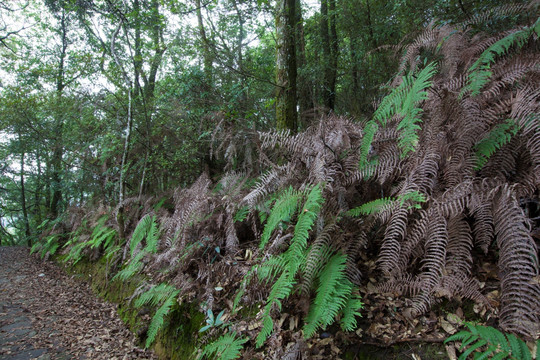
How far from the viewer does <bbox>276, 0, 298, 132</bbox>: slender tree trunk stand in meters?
3.92

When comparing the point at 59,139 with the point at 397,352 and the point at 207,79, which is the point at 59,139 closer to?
the point at 207,79

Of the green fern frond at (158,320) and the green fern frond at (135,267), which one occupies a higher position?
the green fern frond at (135,267)

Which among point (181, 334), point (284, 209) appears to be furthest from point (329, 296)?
point (181, 334)

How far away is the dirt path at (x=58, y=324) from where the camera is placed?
9.85 ft

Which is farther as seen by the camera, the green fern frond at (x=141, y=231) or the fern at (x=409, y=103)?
the green fern frond at (x=141, y=231)

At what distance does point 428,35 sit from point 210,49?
3.89 metres

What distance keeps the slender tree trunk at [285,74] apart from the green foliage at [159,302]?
2.35 meters

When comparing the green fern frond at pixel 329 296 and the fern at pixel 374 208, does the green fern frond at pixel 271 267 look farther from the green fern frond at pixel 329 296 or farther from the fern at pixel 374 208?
the fern at pixel 374 208

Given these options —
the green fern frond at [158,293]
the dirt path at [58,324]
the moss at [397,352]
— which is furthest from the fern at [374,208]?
the dirt path at [58,324]

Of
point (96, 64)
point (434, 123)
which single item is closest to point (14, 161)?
point (96, 64)

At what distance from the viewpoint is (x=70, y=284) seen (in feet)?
18.1

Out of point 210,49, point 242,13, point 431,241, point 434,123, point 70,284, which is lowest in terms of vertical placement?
point 70,284

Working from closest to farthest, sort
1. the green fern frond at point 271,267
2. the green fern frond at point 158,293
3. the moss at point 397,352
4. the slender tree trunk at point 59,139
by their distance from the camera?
1. the moss at point 397,352
2. the green fern frond at point 271,267
3. the green fern frond at point 158,293
4. the slender tree trunk at point 59,139

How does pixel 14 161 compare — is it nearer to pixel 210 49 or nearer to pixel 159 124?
pixel 159 124
